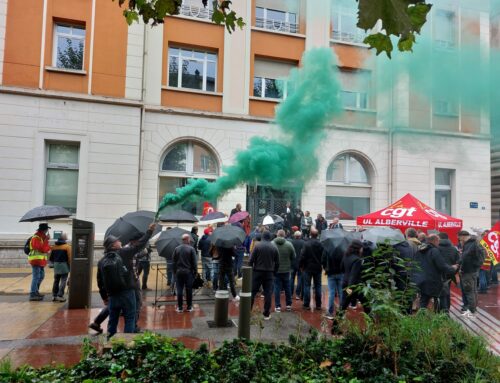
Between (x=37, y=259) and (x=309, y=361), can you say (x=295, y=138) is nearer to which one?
(x=309, y=361)

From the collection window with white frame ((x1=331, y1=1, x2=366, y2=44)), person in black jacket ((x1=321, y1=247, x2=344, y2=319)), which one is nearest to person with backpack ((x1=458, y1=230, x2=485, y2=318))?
person in black jacket ((x1=321, y1=247, x2=344, y2=319))

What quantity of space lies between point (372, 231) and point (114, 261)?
5.01m

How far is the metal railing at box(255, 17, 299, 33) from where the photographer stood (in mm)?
16203

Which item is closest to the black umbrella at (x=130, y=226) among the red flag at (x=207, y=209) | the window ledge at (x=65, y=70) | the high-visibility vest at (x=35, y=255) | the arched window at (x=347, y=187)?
the high-visibility vest at (x=35, y=255)

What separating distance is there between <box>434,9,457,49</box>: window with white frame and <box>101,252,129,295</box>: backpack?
18.4 feet

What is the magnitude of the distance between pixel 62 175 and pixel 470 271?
538 inches

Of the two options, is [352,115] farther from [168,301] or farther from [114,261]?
[114,261]

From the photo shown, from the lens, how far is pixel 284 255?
809 cm

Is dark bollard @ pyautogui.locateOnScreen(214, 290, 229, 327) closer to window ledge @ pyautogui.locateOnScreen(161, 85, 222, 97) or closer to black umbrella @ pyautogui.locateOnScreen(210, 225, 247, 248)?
black umbrella @ pyautogui.locateOnScreen(210, 225, 247, 248)

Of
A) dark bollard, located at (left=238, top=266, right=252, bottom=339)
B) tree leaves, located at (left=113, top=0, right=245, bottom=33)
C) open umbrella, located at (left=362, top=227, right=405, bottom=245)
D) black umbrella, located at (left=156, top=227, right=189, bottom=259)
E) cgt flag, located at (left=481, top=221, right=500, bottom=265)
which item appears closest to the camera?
tree leaves, located at (left=113, top=0, right=245, bottom=33)

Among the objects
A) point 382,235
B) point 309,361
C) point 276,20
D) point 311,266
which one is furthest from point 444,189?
point 309,361

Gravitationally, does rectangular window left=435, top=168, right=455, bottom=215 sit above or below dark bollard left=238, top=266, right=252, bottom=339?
above

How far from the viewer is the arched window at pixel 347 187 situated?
16.9 metres

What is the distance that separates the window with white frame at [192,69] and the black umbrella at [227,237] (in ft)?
30.4
